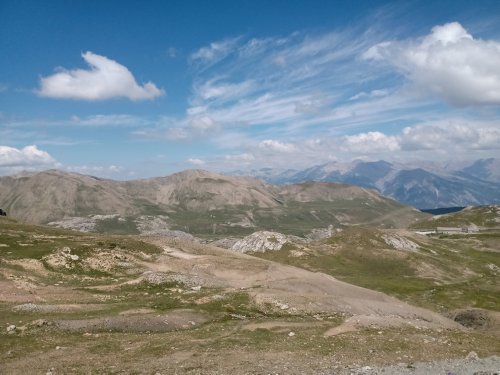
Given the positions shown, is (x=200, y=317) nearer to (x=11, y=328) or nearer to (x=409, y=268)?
(x=11, y=328)

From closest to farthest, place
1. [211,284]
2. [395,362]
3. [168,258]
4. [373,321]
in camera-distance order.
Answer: [395,362] < [373,321] < [211,284] < [168,258]

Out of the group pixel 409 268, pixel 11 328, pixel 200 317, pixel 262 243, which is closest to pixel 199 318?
pixel 200 317

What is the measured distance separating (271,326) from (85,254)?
4614 centimetres

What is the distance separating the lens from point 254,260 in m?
88.8

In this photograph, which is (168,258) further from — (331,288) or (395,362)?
(395,362)

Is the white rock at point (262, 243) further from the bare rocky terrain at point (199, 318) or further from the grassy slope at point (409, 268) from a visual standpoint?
the bare rocky terrain at point (199, 318)

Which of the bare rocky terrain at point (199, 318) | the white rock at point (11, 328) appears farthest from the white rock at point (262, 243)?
the white rock at point (11, 328)

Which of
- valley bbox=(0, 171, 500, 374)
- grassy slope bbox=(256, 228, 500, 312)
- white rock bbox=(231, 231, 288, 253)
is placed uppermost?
valley bbox=(0, 171, 500, 374)

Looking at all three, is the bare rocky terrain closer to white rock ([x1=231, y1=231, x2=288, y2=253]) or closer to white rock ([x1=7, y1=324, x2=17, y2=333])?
white rock ([x1=7, y1=324, x2=17, y2=333])

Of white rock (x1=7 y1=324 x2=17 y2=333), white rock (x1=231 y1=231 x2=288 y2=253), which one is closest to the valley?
white rock (x1=7 y1=324 x2=17 y2=333)

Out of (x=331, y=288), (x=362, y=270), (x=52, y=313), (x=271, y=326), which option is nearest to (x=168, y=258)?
(x=331, y=288)

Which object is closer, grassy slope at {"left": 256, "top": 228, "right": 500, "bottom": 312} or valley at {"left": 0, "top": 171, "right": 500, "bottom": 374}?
valley at {"left": 0, "top": 171, "right": 500, "bottom": 374}

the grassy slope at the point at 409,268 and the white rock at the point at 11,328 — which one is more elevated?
the white rock at the point at 11,328

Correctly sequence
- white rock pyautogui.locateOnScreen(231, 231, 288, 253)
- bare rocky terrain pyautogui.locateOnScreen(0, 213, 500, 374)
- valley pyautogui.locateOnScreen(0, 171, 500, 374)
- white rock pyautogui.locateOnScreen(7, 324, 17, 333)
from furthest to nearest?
white rock pyautogui.locateOnScreen(231, 231, 288, 253)
white rock pyautogui.locateOnScreen(7, 324, 17, 333)
valley pyautogui.locateOnScreen(0, 171, 500, 374)
bare rocky terrain pyautogui.locateOnScreen(0, 213, 500, 374)
